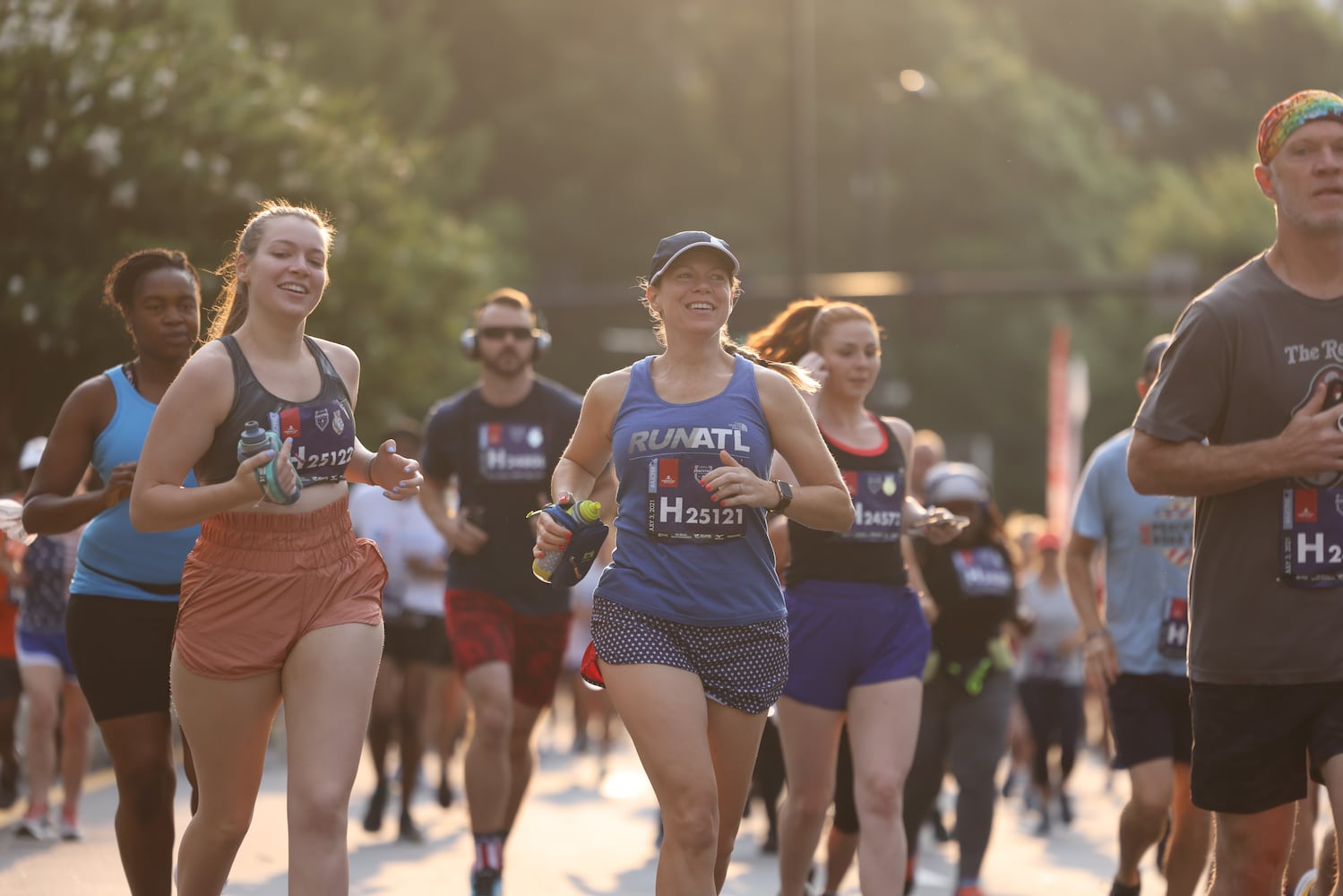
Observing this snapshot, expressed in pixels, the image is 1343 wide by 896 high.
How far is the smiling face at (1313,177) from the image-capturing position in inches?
196

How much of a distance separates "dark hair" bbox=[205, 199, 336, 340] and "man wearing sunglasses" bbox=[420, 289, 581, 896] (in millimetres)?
2828

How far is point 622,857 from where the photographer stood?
11.5 m

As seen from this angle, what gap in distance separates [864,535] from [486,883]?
2.22m

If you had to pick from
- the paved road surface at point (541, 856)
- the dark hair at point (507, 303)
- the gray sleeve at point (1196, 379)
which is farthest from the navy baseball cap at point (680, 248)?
the paved road surface at point (541, 856)

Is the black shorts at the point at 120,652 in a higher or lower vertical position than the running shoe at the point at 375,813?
higher

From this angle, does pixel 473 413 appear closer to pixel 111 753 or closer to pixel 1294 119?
pixel 111 753

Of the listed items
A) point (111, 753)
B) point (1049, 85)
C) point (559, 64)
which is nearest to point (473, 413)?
point (111, 753)

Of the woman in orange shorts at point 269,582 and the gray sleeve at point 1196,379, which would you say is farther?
the woman in orange shorts at point 269,582

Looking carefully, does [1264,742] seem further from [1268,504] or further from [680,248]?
[680,248]

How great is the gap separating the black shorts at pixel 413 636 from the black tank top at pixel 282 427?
703 cm

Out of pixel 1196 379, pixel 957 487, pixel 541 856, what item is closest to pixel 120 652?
pixel 1196 379

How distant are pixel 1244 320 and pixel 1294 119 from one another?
54 centimetres

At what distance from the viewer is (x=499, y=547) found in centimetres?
901

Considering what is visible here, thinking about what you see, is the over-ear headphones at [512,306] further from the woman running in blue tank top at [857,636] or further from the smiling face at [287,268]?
the smiling face at [287,268]
